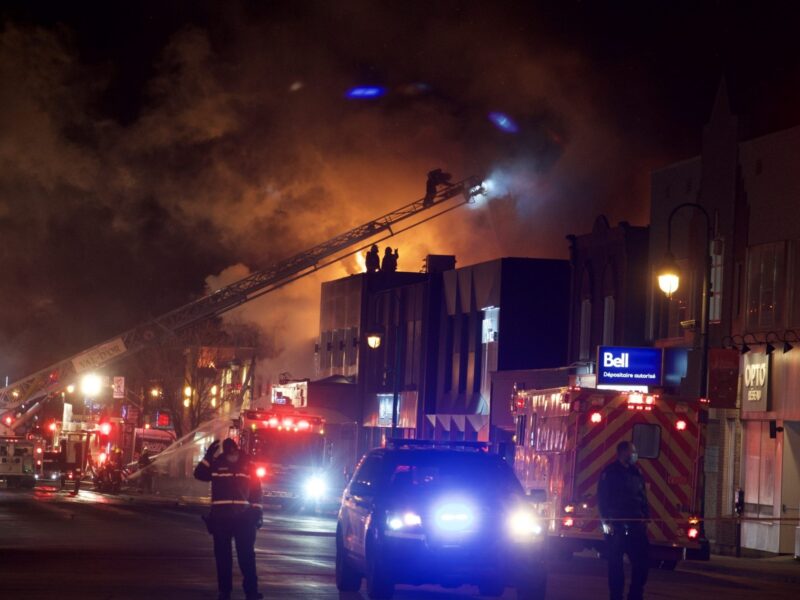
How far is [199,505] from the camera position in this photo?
143 ft

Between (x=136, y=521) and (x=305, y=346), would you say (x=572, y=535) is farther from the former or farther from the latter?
(x=305, y=346)

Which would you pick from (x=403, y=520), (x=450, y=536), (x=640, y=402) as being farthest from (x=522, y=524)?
(x=640, y=402)

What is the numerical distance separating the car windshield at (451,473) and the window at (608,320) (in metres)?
23.0

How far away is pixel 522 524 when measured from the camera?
16.1 m

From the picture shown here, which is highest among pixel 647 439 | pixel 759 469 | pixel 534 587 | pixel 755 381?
pixel 755 381

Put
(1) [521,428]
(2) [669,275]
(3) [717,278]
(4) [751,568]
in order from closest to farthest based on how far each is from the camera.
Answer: (4) [751,568] → (1) [521,428] → (2) [669,275] → (3) [717,278]

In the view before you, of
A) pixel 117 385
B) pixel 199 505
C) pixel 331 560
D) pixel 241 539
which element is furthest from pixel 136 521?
pixel 117 385

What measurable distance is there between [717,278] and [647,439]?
34.4ft

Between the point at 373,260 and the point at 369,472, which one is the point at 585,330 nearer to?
the point at 373,260

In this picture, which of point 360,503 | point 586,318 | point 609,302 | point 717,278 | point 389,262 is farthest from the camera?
point 389,262

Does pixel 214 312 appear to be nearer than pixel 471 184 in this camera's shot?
Yes

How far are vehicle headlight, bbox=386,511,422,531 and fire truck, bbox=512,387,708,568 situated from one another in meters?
7.75

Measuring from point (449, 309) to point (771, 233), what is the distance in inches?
846

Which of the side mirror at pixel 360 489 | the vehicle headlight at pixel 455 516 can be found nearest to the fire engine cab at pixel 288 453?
the side mirror at pixel 360 489
